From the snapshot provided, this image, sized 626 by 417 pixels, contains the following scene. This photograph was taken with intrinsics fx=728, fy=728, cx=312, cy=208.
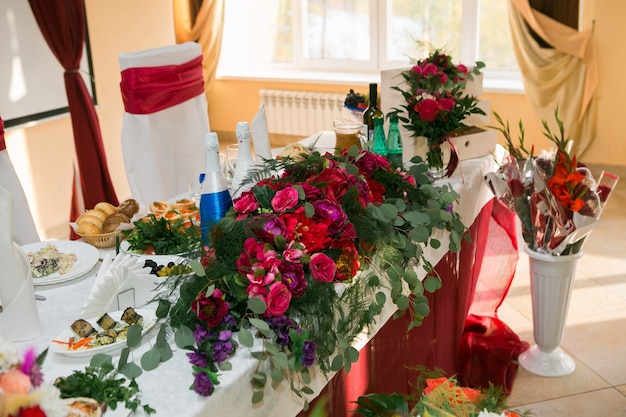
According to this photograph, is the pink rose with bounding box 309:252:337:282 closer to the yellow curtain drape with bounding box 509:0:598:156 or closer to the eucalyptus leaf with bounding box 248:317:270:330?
the eucalyptus leaf with bounding box 248:317:270:330

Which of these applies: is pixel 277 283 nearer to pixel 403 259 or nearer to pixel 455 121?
pixel 403 259

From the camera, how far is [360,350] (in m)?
1.80

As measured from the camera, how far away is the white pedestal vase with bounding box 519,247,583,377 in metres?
2.62

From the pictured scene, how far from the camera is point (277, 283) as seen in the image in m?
1.33

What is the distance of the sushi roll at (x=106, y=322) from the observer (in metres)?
1.44

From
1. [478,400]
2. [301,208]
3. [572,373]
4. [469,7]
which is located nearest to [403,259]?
[301,208]

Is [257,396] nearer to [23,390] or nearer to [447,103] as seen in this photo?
[23,390]

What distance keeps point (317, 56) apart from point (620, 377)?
4.27m

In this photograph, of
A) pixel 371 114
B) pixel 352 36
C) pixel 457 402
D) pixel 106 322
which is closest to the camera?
pixel 457 402

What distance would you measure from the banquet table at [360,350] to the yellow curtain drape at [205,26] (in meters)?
3.43

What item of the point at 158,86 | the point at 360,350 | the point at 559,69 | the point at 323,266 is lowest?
the point at 360,350

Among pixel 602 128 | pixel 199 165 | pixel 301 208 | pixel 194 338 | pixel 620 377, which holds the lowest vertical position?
pixel 620 377

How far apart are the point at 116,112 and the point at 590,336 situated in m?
3.39

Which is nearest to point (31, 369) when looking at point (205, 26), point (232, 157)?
point (232, 157)
